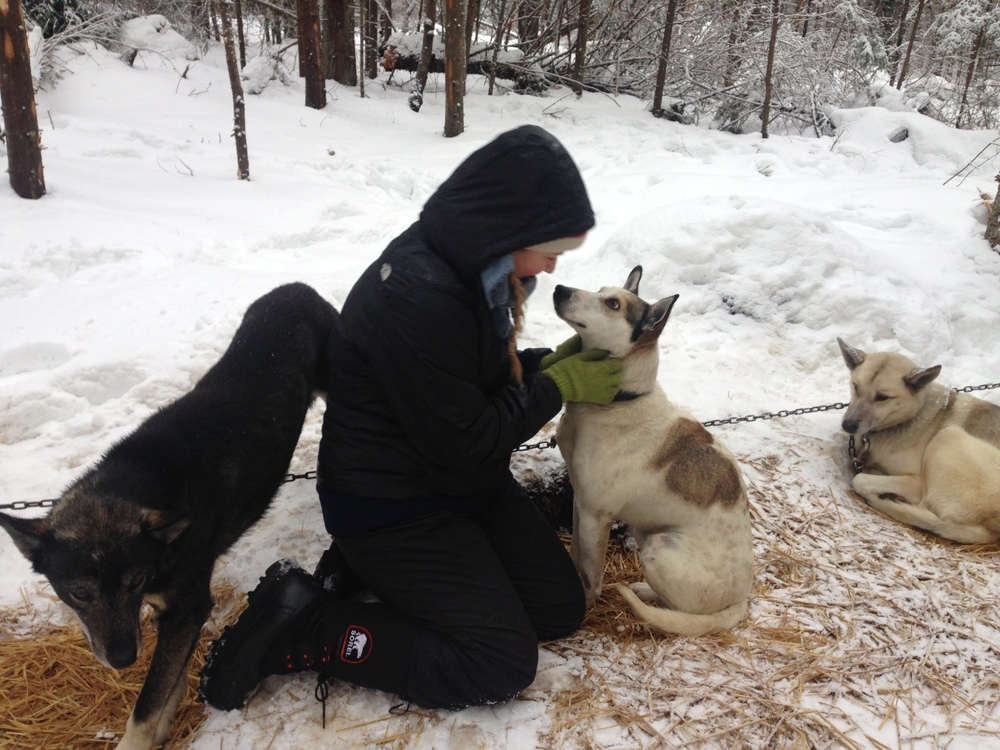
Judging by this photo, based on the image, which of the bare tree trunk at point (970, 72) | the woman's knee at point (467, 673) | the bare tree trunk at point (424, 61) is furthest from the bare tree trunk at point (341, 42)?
the bare tree trunk at point (970, 72)

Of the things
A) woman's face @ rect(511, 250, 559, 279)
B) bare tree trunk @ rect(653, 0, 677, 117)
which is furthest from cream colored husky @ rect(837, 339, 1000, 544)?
bare tree trunk @ rect(653, 0, 677, 117)

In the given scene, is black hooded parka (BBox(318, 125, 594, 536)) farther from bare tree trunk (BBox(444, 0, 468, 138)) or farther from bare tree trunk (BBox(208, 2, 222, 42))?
bare tree trunk (BBox(208, 2, 222, 42))

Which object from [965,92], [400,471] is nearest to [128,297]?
[400,471]

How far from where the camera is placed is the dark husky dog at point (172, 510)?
2.07 metres

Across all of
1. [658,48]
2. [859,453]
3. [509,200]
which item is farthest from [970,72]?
[509,200]

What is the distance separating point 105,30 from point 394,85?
6029 mm

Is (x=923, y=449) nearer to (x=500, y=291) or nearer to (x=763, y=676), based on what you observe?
(x=763, y=676)

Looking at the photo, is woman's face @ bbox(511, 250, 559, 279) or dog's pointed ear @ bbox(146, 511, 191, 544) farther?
woman's face @ bbox(511, 250, 559, 279)

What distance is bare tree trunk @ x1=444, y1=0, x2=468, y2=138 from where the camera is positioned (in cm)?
1094

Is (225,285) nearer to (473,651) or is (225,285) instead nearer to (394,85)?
(473,651)

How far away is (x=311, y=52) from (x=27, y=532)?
39.9 feet

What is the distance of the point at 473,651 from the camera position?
2.43 metres

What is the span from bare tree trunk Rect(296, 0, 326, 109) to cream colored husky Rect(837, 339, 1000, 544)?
36.6ft

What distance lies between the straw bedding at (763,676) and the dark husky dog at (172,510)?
399mm
